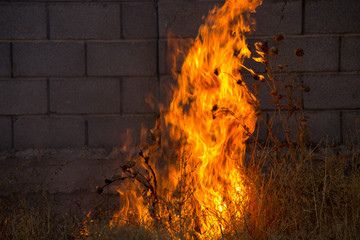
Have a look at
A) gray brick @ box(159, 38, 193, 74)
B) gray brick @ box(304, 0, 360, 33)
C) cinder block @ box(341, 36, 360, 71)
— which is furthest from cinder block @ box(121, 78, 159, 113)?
cinder block @ box(341, 36, 360, 71)

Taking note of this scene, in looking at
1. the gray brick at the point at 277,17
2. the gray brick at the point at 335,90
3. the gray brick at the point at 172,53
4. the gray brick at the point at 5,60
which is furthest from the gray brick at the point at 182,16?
the gray brick at the point at 5,60

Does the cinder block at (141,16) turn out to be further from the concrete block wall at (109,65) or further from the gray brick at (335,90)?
the gray brick at (335,90)

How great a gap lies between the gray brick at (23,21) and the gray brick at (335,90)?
93.9 inches

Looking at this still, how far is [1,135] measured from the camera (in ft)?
10.3

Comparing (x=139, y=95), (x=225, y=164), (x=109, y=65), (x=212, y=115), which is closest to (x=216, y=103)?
(x=212, y=115)

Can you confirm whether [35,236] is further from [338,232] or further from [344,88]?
[344,88]

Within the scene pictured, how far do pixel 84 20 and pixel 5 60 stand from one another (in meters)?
0.79

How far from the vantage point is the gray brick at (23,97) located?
314cm

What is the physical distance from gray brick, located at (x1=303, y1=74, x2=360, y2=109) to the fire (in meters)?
0.62

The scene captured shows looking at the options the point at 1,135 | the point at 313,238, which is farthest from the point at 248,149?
the point at 1,135

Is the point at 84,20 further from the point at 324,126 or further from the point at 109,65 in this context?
the point at 324,126

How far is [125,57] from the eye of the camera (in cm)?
313

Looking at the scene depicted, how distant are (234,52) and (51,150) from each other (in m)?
1.82

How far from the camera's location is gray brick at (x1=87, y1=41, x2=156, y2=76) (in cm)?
312
